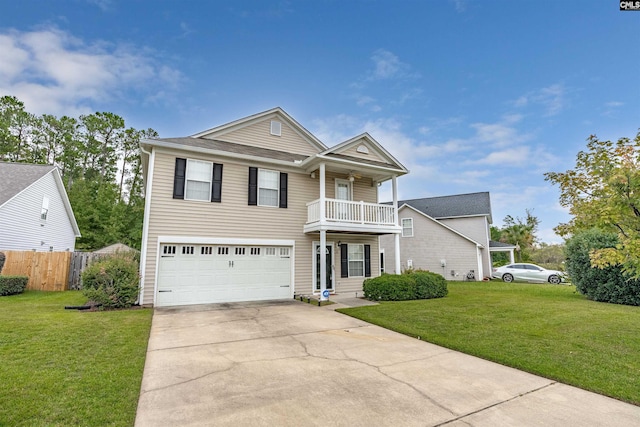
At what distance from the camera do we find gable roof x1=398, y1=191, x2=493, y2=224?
23422 mm

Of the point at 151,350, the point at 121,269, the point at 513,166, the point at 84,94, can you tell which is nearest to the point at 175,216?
the point at 121,269

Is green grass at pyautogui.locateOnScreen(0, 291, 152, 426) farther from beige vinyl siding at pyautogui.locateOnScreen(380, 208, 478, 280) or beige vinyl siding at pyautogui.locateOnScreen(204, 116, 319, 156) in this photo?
beige vinyl siding at pyautogui.locateOnScreen(380, 208, 478, 280)

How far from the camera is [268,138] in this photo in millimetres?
12984

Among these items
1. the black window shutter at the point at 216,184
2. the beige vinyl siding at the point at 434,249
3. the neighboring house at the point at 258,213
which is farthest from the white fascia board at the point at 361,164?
the beige vinyl siding at the point at 434,249

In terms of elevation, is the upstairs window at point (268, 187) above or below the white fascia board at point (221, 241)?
above

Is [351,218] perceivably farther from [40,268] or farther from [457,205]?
[457,205]

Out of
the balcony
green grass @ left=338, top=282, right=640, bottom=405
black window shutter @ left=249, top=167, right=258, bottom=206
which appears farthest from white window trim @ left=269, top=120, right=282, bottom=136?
green grass @ left=338, top=282, right=640, bottom=405

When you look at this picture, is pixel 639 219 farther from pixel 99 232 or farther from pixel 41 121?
pixel 41 121

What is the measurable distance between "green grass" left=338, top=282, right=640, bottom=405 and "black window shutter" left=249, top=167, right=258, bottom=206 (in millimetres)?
5342

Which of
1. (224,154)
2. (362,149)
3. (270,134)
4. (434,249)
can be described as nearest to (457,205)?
(434,249)

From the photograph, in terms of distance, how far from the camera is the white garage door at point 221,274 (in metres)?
9.66

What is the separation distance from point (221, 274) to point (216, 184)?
3215 millimetres

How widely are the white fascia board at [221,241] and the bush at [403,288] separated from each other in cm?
352

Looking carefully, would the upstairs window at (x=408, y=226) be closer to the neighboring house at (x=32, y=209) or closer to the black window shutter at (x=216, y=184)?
the black window shutter at (x=216, y=184)
